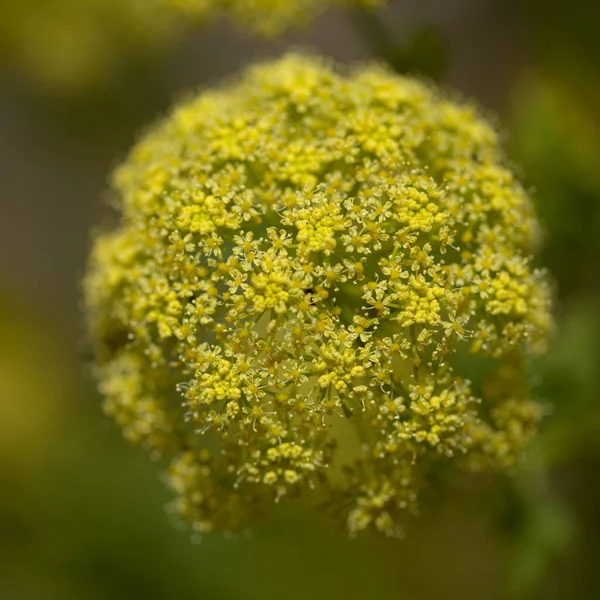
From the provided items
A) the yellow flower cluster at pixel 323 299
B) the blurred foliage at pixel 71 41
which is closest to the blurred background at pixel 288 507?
the blurred foliage at pixel 71 41

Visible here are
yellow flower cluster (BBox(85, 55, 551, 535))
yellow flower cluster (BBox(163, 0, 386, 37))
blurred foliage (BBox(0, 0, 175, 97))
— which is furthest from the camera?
blurred foliage (BBox(0, 0, 175, 97))

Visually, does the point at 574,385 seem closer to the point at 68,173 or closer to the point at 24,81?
the point at 24,81

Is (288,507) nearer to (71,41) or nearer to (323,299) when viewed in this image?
(323,299)

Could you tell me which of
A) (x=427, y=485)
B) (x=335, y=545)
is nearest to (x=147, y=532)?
(x=335, y=545)

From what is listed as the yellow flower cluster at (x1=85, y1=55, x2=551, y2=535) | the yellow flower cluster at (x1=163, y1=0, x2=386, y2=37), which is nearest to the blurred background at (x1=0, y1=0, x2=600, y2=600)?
the yellow flower cluster at (x1=163, y1=0, x2=386, y2=37)

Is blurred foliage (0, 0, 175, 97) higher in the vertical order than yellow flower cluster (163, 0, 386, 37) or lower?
higher

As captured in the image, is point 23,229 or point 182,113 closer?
point 182,113

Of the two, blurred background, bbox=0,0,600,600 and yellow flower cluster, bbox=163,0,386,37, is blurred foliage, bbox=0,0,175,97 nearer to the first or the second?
blurred background, bbox=0,0,600,600
